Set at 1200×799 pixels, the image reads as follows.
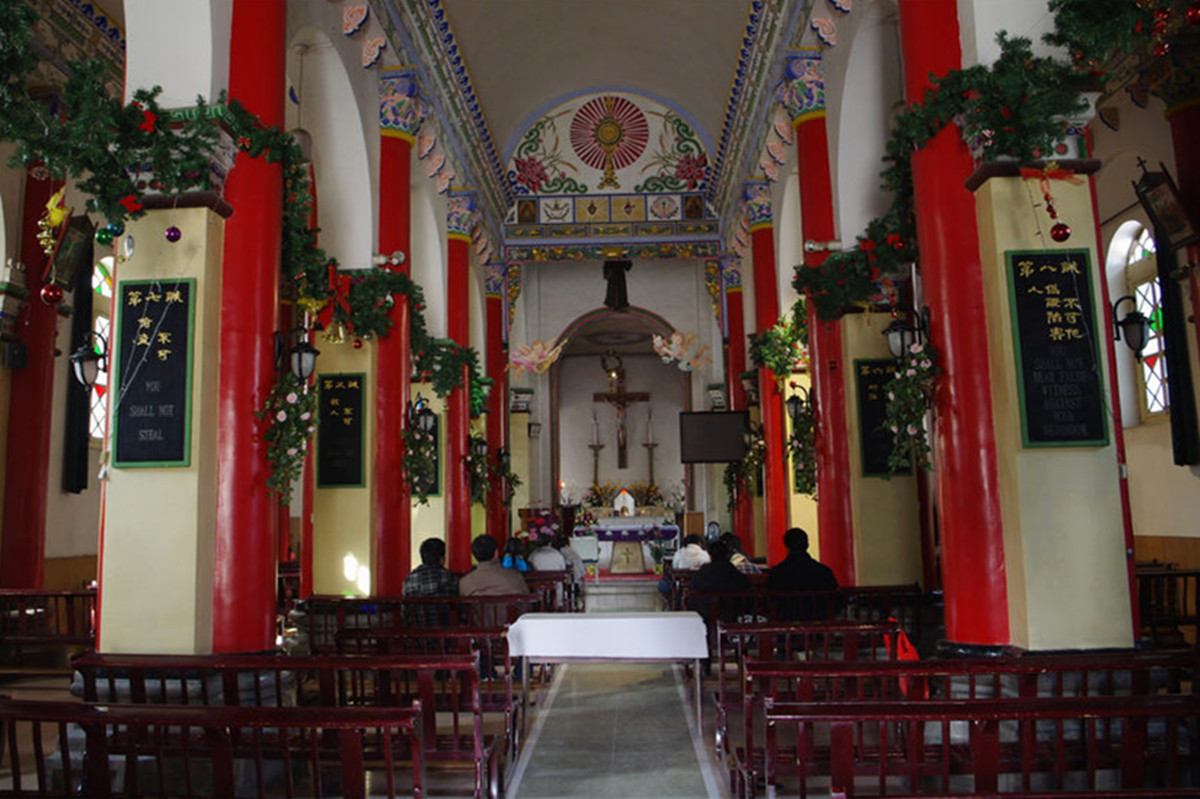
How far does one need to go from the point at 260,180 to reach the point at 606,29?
11225 mm

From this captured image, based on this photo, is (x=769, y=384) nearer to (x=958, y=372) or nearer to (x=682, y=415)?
(x=682, y=415)

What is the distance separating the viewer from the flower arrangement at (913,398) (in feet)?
20.3

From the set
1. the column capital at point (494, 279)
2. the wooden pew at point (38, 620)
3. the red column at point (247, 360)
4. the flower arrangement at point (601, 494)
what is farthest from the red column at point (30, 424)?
the flower arrangement at point (601, 494)

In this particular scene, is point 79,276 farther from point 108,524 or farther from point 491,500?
point 491,500

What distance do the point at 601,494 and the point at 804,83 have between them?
18.5 metres

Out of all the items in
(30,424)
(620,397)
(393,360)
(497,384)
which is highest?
(620,397)

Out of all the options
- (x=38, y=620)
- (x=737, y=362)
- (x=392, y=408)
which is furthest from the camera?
(x=737, y=362)

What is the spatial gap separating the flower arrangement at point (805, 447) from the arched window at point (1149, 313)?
4670 millimetres

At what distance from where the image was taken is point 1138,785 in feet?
11.1

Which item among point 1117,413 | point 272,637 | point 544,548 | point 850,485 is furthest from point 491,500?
point 1117,413

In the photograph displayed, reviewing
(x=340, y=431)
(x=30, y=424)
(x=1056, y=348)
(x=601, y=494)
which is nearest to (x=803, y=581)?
(x=1056, y=348)

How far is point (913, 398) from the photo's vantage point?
6270 mm

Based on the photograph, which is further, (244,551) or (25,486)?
(25,486)

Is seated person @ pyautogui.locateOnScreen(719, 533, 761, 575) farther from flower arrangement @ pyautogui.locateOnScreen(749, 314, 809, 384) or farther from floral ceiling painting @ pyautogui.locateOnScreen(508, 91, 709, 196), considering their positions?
floral ceiling painting @ pyautogui.locateOnScreen(508, 91, 709, 196)
